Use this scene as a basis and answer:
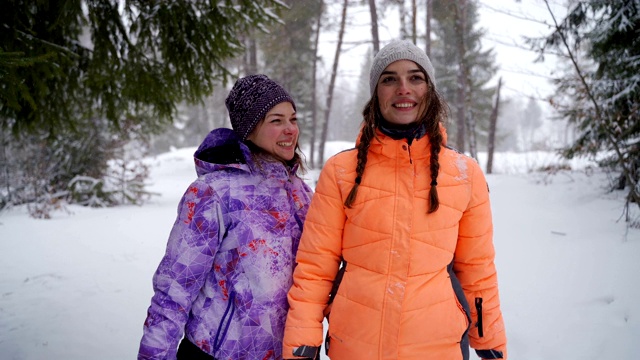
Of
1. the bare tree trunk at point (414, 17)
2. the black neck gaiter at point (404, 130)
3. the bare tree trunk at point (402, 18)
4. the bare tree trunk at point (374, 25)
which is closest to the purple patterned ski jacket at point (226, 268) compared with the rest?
the black neck gaiter at point (404, 130)

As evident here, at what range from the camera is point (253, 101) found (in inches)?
78.0

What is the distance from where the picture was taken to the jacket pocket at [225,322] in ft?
5.65

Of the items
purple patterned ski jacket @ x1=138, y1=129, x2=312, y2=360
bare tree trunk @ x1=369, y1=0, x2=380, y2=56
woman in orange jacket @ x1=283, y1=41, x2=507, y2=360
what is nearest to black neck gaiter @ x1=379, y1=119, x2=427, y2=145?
woman in orange jacket @ x1=283, y1=41, x2=507, y2=360

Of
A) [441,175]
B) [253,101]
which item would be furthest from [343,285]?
[253,101]

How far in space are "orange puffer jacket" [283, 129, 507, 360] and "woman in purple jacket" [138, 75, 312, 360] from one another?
148mm

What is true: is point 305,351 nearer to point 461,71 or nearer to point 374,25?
point 374,25

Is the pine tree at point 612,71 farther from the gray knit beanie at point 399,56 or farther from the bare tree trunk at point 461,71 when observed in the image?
the bare tree trunk at point 461,71

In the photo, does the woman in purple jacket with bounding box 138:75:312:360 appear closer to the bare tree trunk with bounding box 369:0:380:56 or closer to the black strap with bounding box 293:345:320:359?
the black strap with bounding box 293:345:320:359

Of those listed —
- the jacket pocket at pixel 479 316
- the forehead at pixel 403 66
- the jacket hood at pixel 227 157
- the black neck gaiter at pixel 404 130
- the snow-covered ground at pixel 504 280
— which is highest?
the forehead at pixel 403 66

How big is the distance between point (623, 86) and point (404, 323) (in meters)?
7.67

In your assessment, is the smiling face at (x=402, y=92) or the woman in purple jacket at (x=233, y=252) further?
the smiling face at (x=402, y=92)

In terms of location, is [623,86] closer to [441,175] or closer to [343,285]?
[441,175]

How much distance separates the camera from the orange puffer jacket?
66.4 inches

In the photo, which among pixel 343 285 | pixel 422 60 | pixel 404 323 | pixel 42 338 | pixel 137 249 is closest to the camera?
pixel 404 323
